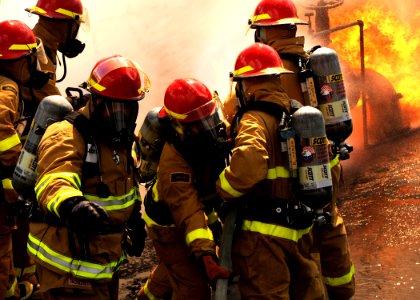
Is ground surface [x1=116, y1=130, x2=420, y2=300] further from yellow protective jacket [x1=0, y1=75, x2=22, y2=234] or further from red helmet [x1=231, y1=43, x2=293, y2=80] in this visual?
red helmet [x1=231, y1=43, x2=293, y2=80]

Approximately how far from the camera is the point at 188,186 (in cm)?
462

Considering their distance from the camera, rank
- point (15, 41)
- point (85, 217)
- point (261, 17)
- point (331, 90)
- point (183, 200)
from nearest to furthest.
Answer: point (85, 217), point (183, 200), point (331, 90), point (15, 41), point (261, 17)

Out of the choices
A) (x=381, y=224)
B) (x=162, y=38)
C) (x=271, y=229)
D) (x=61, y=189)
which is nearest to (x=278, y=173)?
(x=271, y=229)

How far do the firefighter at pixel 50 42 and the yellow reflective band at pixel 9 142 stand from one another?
3.21 feet

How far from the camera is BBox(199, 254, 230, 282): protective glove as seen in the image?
14.2ft

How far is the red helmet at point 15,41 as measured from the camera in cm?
570

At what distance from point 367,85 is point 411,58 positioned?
4.60ft

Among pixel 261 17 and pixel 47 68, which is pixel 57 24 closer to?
pixel 47 68

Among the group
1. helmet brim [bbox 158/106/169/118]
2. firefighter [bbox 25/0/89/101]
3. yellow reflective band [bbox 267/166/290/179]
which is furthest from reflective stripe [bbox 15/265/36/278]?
yellow reflective band [bbox 267/166/290/179]

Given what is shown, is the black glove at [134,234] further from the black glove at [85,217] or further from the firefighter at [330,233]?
the firefighter at [330,233]

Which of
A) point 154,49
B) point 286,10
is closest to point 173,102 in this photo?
point 286,10

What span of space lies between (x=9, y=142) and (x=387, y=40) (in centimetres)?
863

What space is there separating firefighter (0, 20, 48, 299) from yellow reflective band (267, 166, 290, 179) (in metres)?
1.83

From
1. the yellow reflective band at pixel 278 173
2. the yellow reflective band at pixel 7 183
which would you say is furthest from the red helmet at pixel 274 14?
the yellow reflective band at pixel 7 183
